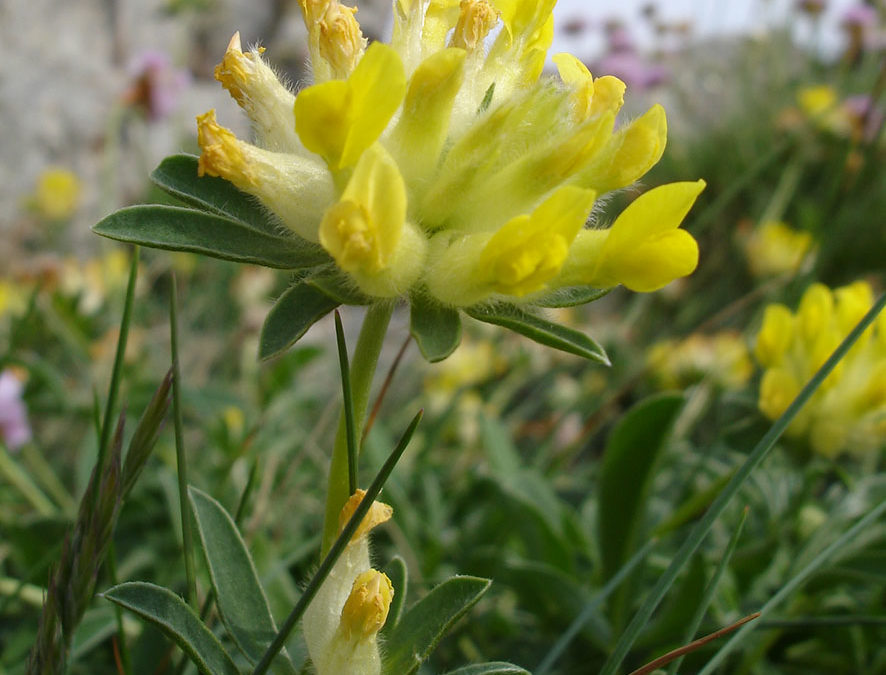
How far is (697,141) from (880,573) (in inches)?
206

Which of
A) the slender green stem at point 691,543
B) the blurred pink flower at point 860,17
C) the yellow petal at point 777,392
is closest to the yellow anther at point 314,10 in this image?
the slender green stem at point 691,543

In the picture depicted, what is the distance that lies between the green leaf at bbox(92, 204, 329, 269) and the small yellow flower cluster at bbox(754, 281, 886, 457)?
968 millimetres

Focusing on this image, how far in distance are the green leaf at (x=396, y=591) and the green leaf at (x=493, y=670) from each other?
10 cm

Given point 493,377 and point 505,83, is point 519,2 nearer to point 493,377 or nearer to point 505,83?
point 505,83

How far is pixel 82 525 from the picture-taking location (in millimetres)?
753

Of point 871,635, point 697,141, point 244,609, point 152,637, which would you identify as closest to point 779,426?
point 244,609

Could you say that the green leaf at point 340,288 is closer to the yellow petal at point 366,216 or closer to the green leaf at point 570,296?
→ the yellow petal at point 366,216

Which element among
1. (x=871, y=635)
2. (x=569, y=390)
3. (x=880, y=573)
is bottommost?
(x=569, y=390)

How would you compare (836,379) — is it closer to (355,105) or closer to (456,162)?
(456,162)

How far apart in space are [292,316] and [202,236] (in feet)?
0.40

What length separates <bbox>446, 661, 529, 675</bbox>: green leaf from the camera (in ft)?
2.38

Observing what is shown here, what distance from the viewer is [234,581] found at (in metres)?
0.82

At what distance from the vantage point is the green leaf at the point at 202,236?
2.38ft

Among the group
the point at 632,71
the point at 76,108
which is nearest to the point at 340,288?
the point at 632,71
